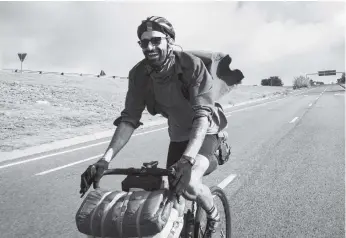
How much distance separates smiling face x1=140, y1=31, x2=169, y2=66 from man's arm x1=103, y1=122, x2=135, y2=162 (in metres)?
0.58

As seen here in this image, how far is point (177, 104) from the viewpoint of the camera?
9.19 feet

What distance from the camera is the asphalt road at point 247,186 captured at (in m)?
4.41

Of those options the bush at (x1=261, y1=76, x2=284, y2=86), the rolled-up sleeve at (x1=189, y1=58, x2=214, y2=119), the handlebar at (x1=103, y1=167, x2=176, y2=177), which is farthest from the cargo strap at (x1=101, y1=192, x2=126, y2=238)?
the bush at (x1=261, y1=76, x2=284, y2=86)

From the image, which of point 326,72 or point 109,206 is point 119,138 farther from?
point 326,72

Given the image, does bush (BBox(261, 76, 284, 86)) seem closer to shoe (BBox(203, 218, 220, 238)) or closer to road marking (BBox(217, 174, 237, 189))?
road marking (BBox(217, 174, 237, 189))

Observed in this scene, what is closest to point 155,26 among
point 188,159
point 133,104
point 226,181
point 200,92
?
point 200,92

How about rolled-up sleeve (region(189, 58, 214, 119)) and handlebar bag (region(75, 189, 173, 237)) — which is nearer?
handlebar bag (region(75, 189, 173, 237))

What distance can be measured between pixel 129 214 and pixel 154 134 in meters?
10.8

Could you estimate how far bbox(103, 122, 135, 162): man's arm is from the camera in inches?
109

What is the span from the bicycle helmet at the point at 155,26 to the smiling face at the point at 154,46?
0.03 metres

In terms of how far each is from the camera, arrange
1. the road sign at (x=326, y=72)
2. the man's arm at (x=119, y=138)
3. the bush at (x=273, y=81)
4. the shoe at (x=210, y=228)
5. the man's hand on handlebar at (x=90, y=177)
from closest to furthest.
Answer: the man's hand on handlebar at (x=90, y=177) → the man's arm at (x=119, y=138) → the shoe at (x=210, y=228) → the road sign at (x=326, y=72) → the bush at (x=273, y=81)

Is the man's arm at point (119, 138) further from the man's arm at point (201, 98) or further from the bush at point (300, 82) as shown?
the bush at point (300, 82)

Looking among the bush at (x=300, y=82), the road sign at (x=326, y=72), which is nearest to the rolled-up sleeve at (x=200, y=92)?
the bush at (x=300, y=82)

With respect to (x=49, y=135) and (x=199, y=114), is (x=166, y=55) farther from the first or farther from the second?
(x=49, y=135)
